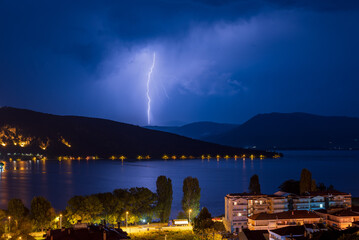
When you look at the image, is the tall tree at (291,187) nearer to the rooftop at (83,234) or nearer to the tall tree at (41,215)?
Answer: the tall tree at (41,215)

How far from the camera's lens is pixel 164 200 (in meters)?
27.4

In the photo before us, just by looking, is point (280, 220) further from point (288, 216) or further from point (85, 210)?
point (85, 210)

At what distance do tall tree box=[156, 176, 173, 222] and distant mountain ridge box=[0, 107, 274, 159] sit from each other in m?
122

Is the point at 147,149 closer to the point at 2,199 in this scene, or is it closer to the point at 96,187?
the point at 96,187

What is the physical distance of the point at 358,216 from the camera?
2209 centimetres

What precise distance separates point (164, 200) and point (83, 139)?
13683cm

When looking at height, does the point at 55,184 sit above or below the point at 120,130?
below

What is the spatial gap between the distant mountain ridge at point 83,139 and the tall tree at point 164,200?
12234 cm

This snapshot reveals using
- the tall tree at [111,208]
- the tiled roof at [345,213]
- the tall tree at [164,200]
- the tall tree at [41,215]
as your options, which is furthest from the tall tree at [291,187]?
the tall tree at [41,215]

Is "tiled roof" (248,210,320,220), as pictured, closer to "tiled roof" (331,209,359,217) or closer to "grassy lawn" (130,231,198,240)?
"tiled roof" (331,209,359,217)

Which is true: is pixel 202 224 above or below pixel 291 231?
below

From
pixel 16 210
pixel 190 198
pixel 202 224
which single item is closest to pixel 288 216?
pixel 202 224

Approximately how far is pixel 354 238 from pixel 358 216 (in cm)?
1439

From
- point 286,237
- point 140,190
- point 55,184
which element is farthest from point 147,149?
point 286,237
